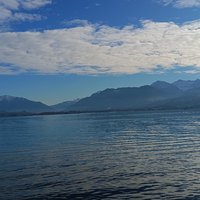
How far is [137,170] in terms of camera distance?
45.2 meters

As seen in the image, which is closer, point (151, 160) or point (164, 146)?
point (151, 160)

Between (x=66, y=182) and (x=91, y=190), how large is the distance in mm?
4487

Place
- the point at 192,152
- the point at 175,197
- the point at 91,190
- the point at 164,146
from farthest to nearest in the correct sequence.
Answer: the point at 164,146
the point at 192,152
the point at 91,190
the point at 175,197

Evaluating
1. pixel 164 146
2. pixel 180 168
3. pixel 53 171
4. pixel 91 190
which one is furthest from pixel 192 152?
pixel 91 190

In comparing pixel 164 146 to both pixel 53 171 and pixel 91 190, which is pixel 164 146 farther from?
pixel 91 190

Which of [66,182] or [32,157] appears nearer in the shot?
[66,182]

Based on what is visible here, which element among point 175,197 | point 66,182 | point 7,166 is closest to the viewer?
point 175,197

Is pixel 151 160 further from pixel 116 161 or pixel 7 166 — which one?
pixel 7 166

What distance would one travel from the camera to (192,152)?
5891cm

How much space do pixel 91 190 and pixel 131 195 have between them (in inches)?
170

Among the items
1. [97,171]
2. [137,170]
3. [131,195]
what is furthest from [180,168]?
[131,195]

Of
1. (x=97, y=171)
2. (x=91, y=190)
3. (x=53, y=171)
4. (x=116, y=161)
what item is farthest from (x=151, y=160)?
(x=91, y=190)

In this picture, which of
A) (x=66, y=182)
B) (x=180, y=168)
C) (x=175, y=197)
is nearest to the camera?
(x=175, y=197)

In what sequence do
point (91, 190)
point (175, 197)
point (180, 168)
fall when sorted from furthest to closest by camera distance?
1. point (180, 168)
2. point (91, 190)
3. point (175, 197)
